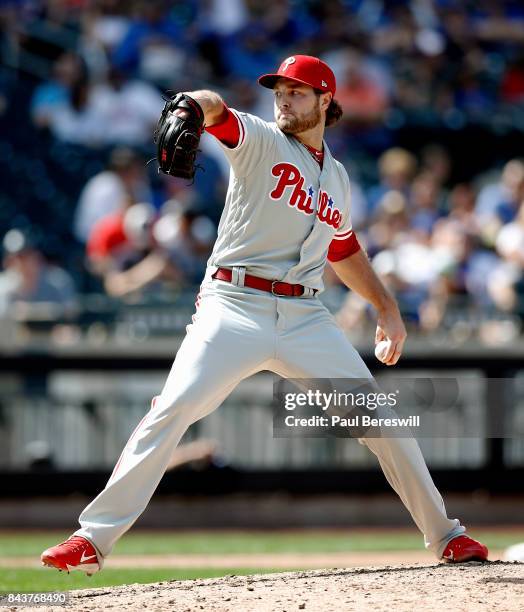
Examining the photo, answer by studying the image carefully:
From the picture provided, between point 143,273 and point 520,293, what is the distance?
2972 mm

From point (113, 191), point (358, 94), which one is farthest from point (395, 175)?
point (113, 191)

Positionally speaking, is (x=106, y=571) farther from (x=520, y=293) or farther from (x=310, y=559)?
(x=520, y=293)

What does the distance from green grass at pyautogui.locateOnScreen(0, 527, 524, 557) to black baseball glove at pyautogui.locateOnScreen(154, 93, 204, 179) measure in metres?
4.13

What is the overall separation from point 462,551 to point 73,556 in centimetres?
156

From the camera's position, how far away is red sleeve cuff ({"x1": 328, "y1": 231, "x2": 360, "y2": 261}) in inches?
193

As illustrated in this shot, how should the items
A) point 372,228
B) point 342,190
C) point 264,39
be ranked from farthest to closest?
1. point 264,39
2. point 372,228
3. point 342,190

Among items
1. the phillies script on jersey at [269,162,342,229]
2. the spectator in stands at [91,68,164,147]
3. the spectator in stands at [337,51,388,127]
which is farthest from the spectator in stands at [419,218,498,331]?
the phillies script on jersey at [269,162,342,229]

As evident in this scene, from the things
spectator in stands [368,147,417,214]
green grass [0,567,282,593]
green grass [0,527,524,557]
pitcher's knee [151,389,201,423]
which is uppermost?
spectator in stands [368,147,417,214]

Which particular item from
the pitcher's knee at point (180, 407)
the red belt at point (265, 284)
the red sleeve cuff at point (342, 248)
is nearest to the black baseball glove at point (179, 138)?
the red belt at point (265, 284)

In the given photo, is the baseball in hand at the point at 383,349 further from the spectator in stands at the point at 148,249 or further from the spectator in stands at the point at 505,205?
the spectator in stands at the point at 505,205

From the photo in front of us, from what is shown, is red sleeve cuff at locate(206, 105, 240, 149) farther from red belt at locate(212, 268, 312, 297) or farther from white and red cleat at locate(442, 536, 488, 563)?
white and red cleat at locate(442, 536, 488, 563)

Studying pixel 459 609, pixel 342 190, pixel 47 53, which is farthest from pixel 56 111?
pixel 459 609

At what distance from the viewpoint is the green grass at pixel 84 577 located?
18.0ft

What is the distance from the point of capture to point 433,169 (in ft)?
38.1
